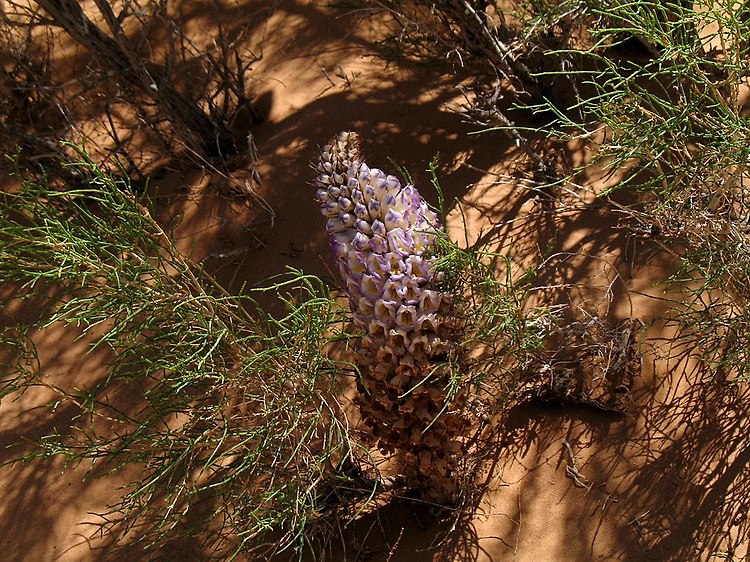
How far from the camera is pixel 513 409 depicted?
332cm

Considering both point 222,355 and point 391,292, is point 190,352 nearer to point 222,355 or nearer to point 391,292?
point 222,355

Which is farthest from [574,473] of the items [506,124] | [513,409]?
[506,124]

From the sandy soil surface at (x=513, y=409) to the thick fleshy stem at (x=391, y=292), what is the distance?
0.47 meters

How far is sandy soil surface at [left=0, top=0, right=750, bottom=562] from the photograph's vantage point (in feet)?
9.84

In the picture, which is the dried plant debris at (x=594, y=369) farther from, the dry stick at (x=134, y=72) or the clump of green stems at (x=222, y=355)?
the dry stick at (x=134, y=72)

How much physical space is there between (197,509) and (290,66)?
2.41 metres

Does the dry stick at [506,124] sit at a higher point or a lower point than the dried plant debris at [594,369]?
higher

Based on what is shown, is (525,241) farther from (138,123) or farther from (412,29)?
(138,123)

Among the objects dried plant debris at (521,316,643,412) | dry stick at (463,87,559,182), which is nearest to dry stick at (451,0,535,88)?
dry stick at (463,87,559,182)

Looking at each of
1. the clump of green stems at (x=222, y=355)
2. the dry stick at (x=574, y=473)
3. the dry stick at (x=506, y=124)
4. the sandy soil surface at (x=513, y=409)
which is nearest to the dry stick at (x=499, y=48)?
the dry stick at (x=506, y=124)

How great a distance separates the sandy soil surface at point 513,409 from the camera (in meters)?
3.00

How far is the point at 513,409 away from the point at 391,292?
98cm

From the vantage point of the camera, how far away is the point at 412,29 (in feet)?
13.8

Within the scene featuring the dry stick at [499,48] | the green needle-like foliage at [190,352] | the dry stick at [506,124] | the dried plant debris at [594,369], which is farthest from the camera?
the dry stick at [499,48]
